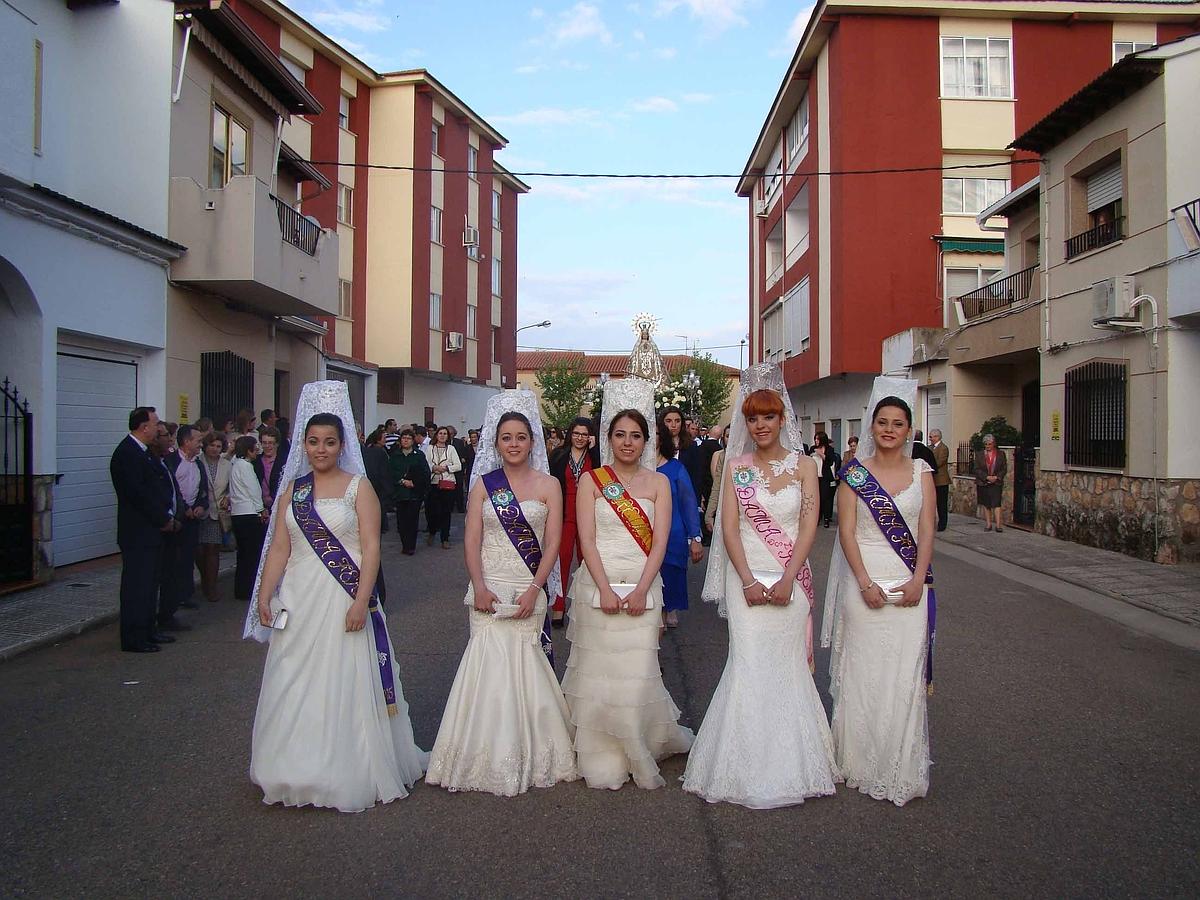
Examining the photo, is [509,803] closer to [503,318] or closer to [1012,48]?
[1012,48]

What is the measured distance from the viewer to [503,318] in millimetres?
40375

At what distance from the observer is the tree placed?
51531mm

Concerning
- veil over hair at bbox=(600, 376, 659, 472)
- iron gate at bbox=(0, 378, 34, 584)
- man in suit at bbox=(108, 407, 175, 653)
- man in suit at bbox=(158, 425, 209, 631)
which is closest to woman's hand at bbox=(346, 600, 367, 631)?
veil over hair at bbox=(600, 376, 659, 472)

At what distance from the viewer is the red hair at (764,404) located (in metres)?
4.79

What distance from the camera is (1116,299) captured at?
13688 millimetres

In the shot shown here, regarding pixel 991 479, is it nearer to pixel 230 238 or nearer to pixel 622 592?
pixel 230 238

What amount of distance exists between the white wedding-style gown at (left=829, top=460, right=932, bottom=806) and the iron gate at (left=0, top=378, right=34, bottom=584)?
900 cm

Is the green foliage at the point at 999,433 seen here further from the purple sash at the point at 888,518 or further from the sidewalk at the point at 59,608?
the sidewalk at the point at 59,608

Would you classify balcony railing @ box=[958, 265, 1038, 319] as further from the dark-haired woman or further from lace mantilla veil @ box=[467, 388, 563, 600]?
lace mantilla veil @ box=[467, 388, 563, 600]

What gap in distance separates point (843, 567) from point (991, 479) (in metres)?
13.7

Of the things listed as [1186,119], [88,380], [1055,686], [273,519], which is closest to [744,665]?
[273,519]

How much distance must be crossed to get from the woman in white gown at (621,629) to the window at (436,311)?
93.4 ft

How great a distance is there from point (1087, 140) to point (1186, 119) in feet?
7.67

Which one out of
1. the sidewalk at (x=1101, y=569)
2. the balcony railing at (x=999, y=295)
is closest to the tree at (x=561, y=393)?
the balcony railing at (x=999, y=295)
